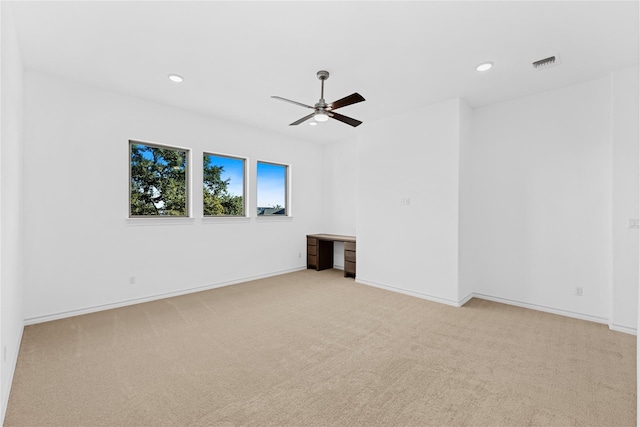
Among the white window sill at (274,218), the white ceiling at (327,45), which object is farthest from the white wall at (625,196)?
the white window sill at (274,218)

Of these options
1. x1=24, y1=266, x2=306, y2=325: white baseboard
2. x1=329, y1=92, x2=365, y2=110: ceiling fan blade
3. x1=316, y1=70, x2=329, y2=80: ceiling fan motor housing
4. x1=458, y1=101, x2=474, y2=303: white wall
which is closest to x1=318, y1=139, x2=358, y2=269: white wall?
x1=24, y1=266, x2=306, y2=325: white baseboard

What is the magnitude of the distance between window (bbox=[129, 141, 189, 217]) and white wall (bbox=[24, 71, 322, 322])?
0.19 m

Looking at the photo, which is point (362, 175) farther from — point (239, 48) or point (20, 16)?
point (20, 16)

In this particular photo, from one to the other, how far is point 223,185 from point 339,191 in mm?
2558

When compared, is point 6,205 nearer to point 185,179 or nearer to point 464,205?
point 185,179

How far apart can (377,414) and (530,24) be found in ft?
10.6

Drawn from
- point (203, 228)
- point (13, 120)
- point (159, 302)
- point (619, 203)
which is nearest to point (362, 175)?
point (203, 228)

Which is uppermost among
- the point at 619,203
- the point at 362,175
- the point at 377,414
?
the point at 362,175

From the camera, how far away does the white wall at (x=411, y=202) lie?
408 cm

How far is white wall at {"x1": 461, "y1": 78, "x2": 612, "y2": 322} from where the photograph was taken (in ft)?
11.3

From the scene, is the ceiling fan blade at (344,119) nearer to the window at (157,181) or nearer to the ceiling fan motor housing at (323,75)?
the ceiling fan motor housing at (323,75)

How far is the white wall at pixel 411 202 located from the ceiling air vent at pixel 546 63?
100 cm

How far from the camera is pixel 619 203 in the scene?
3174 mm

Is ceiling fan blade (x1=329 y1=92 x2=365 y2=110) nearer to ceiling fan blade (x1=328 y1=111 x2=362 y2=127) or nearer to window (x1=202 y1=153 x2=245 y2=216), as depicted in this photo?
ceiling fan blade (x1=328 y1=111 x2=362 y2=127)
